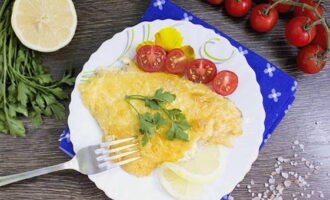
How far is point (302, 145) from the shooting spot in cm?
332

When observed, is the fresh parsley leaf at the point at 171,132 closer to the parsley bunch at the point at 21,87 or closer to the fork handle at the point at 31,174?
the fork handle at the point at 31,174

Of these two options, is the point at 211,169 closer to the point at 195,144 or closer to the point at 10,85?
the point at 195,144

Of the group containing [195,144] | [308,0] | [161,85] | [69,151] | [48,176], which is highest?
[308,0]

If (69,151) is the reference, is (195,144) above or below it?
above

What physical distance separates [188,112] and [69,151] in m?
0.92

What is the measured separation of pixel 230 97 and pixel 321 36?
0.86 meters

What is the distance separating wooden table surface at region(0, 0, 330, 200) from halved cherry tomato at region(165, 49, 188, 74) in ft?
1.80

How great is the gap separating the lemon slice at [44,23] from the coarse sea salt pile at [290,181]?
5.66ft

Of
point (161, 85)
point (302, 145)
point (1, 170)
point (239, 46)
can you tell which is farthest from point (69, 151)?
point (302, 145)

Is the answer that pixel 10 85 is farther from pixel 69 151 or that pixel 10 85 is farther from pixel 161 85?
pixel 161 85

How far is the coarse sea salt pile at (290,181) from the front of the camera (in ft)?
10.7

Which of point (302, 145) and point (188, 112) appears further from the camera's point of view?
point (302, 145)

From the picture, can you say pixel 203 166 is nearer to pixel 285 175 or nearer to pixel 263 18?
pixel 285 175

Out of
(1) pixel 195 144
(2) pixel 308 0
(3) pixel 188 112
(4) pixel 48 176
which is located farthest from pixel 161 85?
(2) pixel 308 0
